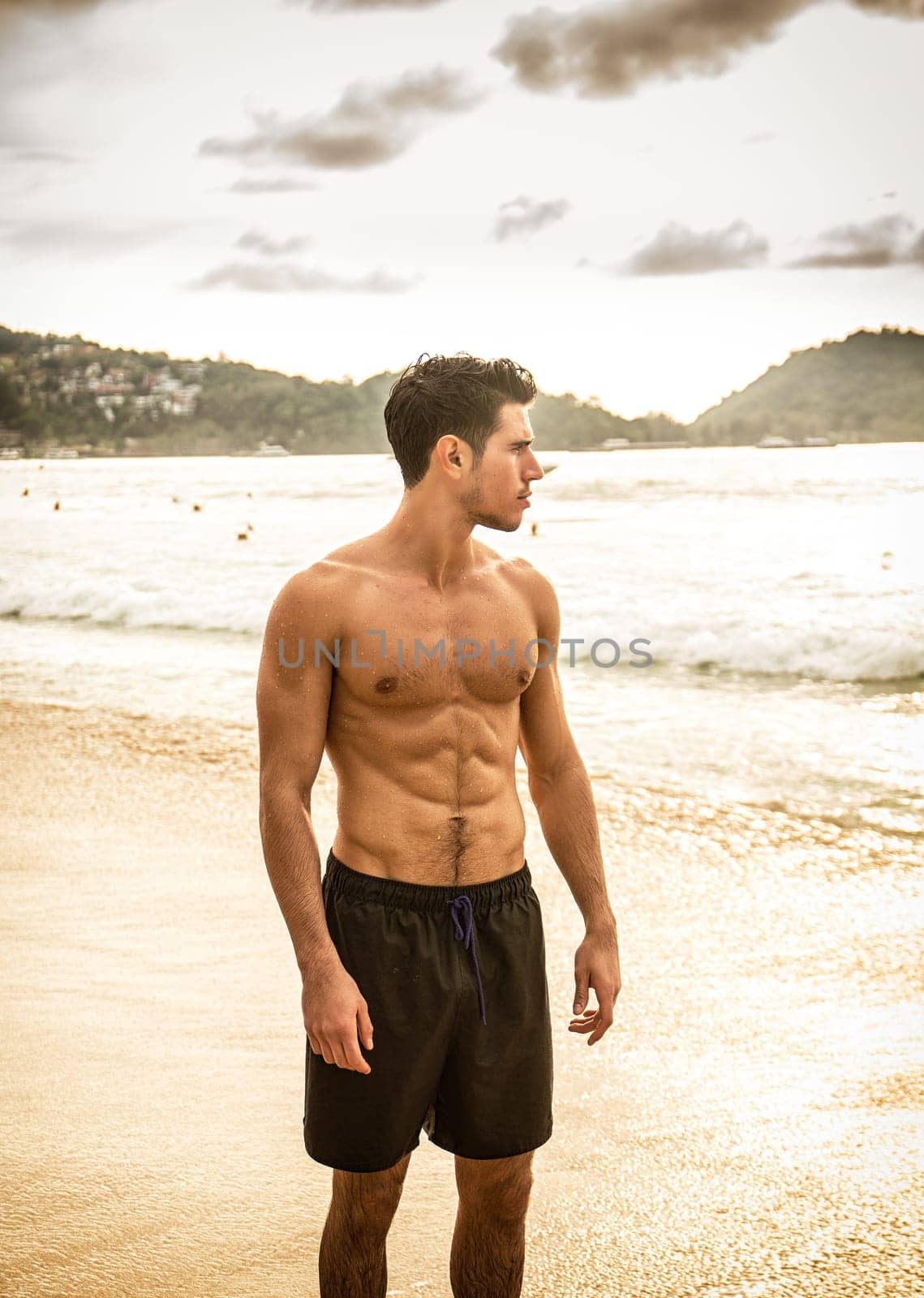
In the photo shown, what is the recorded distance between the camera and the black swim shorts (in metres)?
1.85

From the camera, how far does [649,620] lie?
530 inches

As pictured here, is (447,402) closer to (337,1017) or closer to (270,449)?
(337,1017)

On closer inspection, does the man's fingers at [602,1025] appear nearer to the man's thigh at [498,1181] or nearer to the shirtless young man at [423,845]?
the shirtless young man at [423,845]

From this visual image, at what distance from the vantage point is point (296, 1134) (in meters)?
3.06

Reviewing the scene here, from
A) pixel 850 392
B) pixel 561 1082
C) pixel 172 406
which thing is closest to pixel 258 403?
pixel 172 406

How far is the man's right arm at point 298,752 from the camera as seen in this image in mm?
1809

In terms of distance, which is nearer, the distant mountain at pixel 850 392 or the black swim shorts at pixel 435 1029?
the black swim shorts at pixel 435 1029

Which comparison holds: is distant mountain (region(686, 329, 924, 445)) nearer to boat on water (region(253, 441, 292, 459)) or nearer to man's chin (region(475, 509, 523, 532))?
boat on water (region(253, 441, 292, 459))

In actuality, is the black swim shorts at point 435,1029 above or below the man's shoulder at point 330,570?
below

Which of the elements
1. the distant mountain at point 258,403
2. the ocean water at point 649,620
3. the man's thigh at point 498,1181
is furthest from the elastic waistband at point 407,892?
the distant mountain at point 258,403

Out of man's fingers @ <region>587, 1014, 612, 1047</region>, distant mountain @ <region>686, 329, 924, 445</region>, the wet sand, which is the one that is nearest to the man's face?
man's fingers @ <region>587, 1014, 612, 1047</region>

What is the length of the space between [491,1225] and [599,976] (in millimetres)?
453

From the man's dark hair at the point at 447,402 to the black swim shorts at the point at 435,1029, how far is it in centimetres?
71

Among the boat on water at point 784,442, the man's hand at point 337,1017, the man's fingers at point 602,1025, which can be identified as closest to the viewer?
the man's hand at point 337,1017
